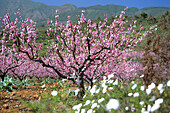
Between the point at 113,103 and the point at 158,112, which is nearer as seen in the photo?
the point at 113,103

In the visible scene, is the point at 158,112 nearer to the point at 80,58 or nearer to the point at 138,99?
the point at 138,99

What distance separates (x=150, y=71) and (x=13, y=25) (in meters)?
4.47

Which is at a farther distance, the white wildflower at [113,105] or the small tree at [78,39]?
the small tree at [78,39]

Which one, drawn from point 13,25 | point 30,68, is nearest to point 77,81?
point 13,25

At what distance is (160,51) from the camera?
365cm

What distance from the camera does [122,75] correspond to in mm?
9859

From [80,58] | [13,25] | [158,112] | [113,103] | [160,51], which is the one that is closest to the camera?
[113,103]

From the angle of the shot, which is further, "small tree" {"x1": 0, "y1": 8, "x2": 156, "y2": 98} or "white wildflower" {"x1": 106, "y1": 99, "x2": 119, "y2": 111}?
"small tree" {"x1": 0, "y1": 8, "x2": 156, "y2": 98}

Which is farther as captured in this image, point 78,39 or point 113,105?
point 78,39

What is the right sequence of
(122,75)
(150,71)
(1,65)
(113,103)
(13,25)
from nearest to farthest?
(113,103) < (150,71) < (13,25) < (122,75) < (1,65)

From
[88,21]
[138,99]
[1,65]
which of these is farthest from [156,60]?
[1,65]

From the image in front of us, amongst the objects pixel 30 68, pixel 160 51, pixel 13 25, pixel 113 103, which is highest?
pixel 13 25

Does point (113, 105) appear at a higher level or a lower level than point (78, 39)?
lower

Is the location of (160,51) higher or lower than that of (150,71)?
higher
